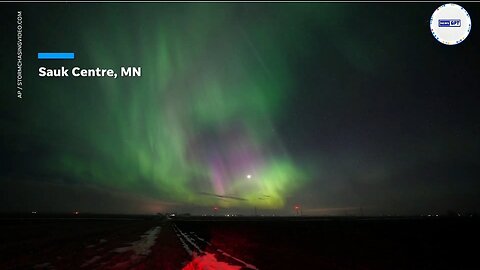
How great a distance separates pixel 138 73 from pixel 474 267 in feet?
98.2

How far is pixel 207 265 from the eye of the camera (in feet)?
57.3

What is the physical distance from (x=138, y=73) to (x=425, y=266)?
2824 centimetres

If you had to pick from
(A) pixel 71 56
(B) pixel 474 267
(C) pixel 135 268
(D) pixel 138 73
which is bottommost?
(B) pixel 474 267

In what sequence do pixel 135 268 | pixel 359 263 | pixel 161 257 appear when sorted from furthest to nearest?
pixel 161 257, pixel 359 263, pixel 135 268

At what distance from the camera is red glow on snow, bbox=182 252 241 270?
16.5 m

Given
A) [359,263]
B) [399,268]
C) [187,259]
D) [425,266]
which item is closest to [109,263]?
[187,259]

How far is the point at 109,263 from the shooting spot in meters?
18.2

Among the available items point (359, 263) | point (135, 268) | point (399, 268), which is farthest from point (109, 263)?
point (399, 268)

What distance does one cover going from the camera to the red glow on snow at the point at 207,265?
16547 mm

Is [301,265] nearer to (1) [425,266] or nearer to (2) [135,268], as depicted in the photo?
(1) [425,266]

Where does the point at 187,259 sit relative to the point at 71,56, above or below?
below

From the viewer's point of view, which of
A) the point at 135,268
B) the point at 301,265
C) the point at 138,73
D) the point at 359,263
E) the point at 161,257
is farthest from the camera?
the point at 138,73

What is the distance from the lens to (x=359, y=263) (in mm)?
19234

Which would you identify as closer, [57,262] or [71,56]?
[57,262]
